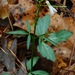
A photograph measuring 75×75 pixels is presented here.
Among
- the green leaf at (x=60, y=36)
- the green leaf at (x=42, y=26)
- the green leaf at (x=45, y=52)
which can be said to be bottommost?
the green leaf at (x=45, y=52)

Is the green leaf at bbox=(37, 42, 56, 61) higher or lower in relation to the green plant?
lower

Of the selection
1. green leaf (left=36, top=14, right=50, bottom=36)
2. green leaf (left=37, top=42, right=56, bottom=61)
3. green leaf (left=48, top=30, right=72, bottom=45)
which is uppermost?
green leaf (left=36, top=14, right=50, bottom=36)

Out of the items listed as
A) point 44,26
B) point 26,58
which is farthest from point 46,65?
point 44,26

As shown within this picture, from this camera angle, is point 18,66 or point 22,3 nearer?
point 18,66

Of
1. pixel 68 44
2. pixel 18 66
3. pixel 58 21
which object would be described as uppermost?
pixel 58 21

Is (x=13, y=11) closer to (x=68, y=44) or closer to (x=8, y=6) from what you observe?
(x=8, y=6)

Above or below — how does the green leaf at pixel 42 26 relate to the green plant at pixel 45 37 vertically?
above

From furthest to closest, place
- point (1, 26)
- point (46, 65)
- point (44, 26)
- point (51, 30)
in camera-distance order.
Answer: point (1, 26) < point (51, 30) < point (46, 65) < point (44, 26)

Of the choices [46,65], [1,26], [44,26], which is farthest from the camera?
[1,26]

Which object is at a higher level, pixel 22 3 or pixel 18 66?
pixel 22 3

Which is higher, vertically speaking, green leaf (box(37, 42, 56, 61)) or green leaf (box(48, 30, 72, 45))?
green leaf (box(48, 30, 72, 45))

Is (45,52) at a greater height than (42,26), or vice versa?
(42,26)
